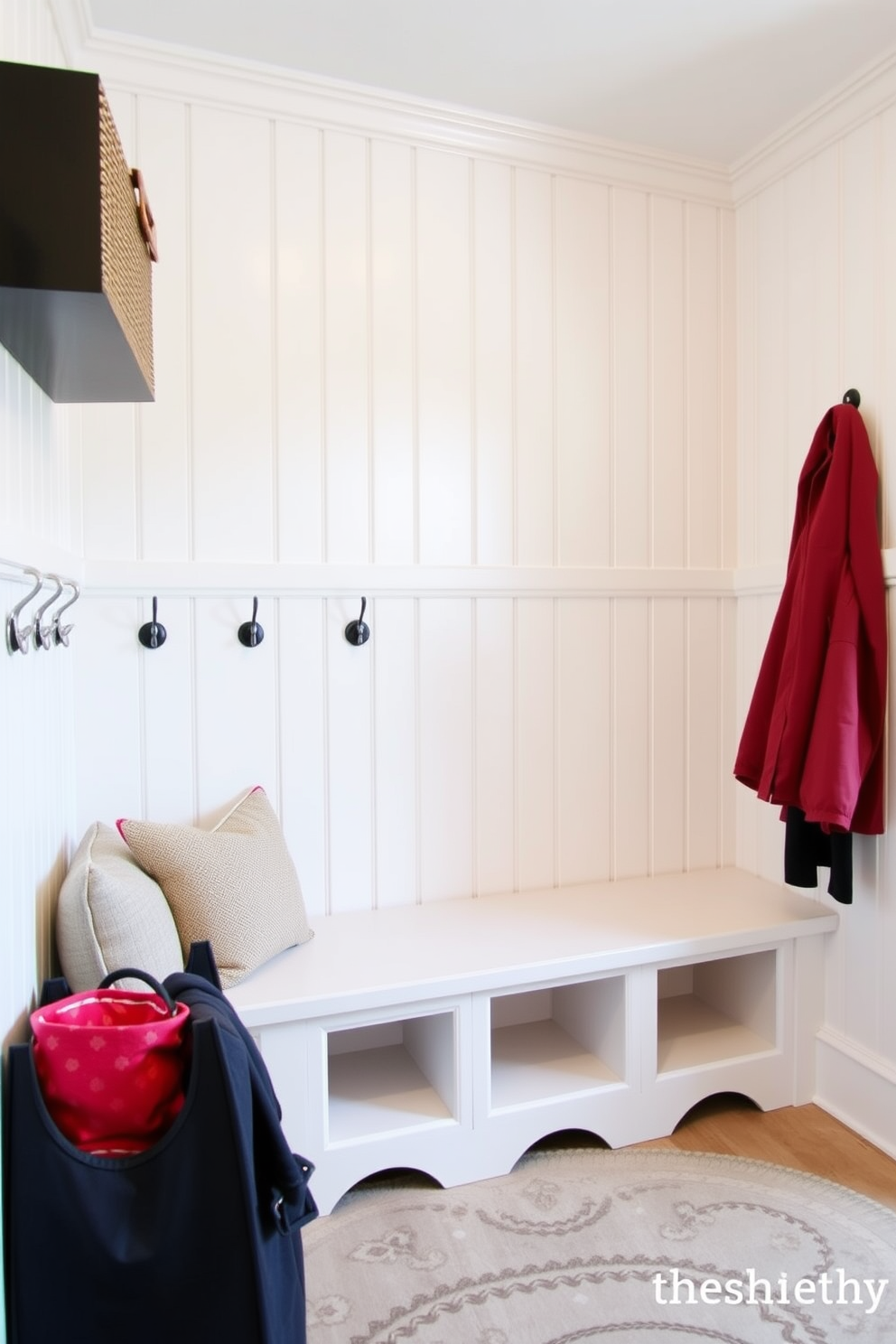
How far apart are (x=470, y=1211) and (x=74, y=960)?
2.98ft

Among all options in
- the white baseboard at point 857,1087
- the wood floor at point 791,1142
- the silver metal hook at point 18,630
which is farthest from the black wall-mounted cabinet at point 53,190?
the white baseboard at point 857,1087

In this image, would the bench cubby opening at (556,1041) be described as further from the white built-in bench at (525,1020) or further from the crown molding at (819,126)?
the crown molding at (819,126)

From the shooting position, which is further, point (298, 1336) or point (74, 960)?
point (74, 960)

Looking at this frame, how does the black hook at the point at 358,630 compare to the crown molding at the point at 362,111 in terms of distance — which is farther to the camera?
the black hook at the point at 358,630

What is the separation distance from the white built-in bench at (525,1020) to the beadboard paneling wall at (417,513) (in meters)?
0.24

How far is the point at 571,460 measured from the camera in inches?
92.5

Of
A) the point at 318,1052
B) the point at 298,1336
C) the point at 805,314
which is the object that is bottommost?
the point at 298,1336

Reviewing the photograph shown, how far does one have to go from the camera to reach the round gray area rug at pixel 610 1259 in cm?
145

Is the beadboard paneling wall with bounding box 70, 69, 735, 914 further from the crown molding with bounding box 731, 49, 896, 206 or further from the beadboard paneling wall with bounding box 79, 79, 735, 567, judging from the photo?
the crown molding with bounding box 731, 49, 896, 206

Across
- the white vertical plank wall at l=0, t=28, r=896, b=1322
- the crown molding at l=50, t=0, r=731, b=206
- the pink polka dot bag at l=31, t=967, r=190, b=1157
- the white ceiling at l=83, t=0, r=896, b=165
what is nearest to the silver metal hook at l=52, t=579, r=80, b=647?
the white vertical plank wall at l=0, t=28, r=896, b=1322

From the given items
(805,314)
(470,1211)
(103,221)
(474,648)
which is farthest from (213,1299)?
(805,314)

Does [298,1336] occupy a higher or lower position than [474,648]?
lower

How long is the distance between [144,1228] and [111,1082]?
0.56 ft

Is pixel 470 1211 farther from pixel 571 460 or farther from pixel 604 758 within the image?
pixel 571 460
